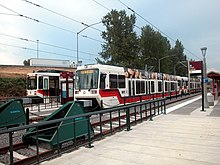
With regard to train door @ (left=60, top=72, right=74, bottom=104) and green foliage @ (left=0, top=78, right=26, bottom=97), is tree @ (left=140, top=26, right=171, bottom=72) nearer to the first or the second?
green foliage @ (left=0, top=78, right=26, bottom=97)

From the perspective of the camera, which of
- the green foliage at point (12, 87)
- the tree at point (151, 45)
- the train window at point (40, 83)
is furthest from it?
the tree at point (151, 45)

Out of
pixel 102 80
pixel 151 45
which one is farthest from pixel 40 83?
pixel 151 45

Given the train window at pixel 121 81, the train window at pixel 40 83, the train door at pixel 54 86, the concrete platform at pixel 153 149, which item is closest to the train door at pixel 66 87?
the train door at pixel 54 86

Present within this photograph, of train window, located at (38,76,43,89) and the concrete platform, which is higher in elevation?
train window, located at (38,76,43,89)

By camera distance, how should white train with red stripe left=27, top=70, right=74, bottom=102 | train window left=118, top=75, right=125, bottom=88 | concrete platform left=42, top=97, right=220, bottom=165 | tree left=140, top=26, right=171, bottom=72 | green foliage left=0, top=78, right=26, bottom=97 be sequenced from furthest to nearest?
tree left=140, top=26, right=171, bottom=72 → green foliage left=0, top=78, right=26, bottom=97 → white train with red stripe left=27, top=70, right=74, bottom=102 → train window left=118, top=75, right=125, bottom=88 → concrete platform left=42, top=97, right=220, bottom=165

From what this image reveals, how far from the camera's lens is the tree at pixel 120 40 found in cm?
5146

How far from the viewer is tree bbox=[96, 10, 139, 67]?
51459mm

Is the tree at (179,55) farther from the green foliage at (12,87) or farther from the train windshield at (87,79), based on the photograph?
the train windshield at (87,79)

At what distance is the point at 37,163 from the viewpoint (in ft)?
17.8

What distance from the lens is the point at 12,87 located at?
1288 inches

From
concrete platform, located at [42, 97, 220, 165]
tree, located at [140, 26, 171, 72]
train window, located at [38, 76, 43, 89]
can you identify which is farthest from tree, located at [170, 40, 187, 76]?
concrete platform, located at [42, 97, 220, 165]

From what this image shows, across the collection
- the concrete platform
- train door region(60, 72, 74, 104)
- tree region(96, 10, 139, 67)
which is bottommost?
the concrete platform

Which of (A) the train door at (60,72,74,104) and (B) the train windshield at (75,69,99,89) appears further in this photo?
(A) the train door at (60,72,74,104)

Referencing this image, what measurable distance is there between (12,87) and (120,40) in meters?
27.1
